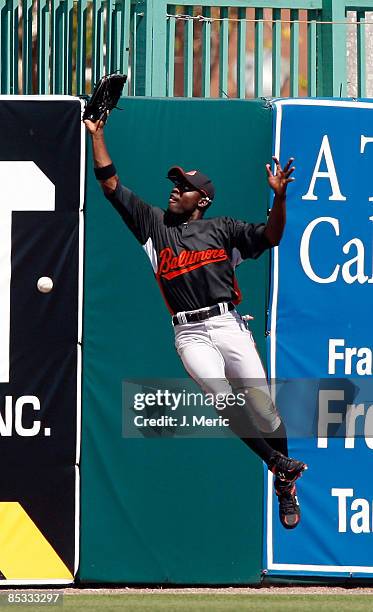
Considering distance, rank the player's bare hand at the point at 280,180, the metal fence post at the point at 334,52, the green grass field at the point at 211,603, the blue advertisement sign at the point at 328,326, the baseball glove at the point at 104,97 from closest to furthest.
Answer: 1. the green grass field at the point at 211,603
2. the baseball glove at the point at 104,97
3. the player's bare hand at the point at 280,180
4. the blue advertisement sign at the point at 328,326
5. the metal fence post at the point at 334,52

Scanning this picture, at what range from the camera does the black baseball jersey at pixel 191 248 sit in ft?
23.9

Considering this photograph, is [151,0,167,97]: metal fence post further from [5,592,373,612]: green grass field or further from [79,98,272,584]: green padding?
[5,592,373,612]: green grass field

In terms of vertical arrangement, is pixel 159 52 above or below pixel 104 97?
above

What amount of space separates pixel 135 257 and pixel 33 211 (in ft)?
2.28

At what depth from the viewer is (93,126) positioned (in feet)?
24.0

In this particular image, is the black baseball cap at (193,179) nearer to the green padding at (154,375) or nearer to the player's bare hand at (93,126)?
the green padding at (154,375)

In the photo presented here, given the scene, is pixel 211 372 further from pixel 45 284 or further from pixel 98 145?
pixel 98 145

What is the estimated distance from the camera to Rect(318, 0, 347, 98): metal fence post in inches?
320

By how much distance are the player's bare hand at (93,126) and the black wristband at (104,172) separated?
222 mm

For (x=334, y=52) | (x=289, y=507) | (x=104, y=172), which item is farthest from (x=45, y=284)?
(x=334, y=52)

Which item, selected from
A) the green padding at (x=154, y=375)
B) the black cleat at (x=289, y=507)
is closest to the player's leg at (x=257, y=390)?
the black cleat at (x=289, y=507)

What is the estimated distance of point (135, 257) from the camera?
739 centimetres

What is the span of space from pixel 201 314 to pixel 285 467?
108 centimetres

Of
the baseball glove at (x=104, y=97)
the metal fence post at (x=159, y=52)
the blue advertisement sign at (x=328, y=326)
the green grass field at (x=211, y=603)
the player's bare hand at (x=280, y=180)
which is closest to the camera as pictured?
the green grass field at (x=211, y=603)
